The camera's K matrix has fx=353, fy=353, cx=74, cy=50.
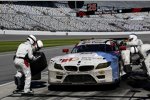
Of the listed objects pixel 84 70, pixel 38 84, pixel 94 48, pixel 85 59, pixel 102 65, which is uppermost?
pixel 94 48

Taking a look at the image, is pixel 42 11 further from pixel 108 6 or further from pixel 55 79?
pixel 55 79

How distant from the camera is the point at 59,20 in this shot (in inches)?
2677

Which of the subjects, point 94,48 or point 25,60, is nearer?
point 25,60

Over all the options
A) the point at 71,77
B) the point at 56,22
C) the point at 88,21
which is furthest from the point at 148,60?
the point at 88,21

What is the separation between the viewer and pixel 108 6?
88438 mm

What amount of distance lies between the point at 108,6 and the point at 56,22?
26.0m

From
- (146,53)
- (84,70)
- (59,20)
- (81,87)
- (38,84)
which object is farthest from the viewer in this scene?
(59,20)

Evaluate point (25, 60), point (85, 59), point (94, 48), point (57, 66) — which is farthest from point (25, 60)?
point (94, 48)

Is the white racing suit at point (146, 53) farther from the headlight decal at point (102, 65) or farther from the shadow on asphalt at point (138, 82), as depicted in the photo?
the shadow on asphalt at point (138, 82)

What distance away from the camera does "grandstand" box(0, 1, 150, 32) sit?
195 ft

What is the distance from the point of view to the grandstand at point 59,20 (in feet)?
195

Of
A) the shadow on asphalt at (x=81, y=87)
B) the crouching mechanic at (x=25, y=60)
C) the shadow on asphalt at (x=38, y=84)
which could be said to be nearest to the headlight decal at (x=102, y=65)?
the shadow on asphalt at (x=81, y=87)

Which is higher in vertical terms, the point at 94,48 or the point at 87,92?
the point at 94,48

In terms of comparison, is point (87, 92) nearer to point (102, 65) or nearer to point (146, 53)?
point (102, 65)
